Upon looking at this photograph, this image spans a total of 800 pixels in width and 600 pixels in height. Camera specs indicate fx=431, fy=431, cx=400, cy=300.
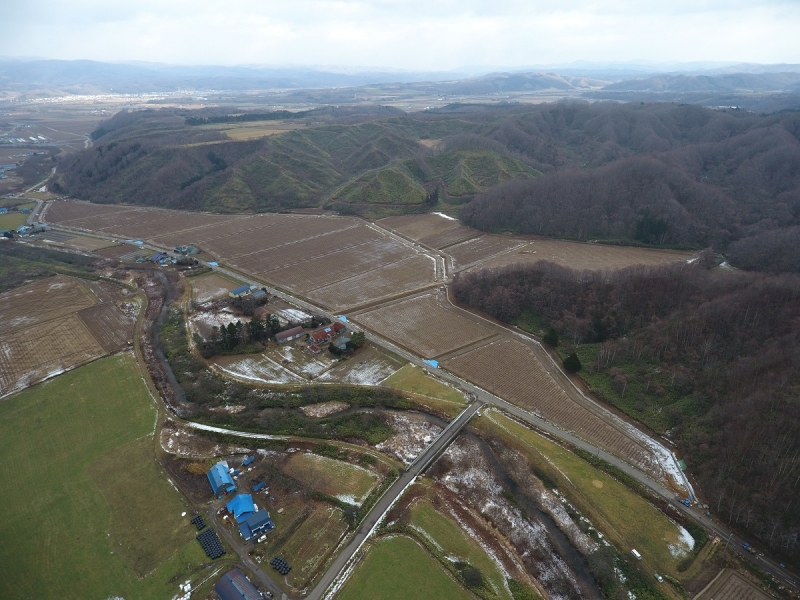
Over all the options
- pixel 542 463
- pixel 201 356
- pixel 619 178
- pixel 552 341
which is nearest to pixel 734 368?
pixel 552 341

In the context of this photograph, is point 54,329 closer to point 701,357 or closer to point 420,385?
point 420,385

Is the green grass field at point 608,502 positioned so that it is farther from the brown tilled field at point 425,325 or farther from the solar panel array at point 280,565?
the solar panel array at point 280,565

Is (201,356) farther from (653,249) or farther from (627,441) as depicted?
(653,249)

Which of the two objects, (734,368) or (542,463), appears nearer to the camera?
(542,463)

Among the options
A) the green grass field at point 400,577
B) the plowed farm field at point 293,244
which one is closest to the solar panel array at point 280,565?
the green grass field at point 400,577

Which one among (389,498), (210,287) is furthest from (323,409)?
(210,287)
